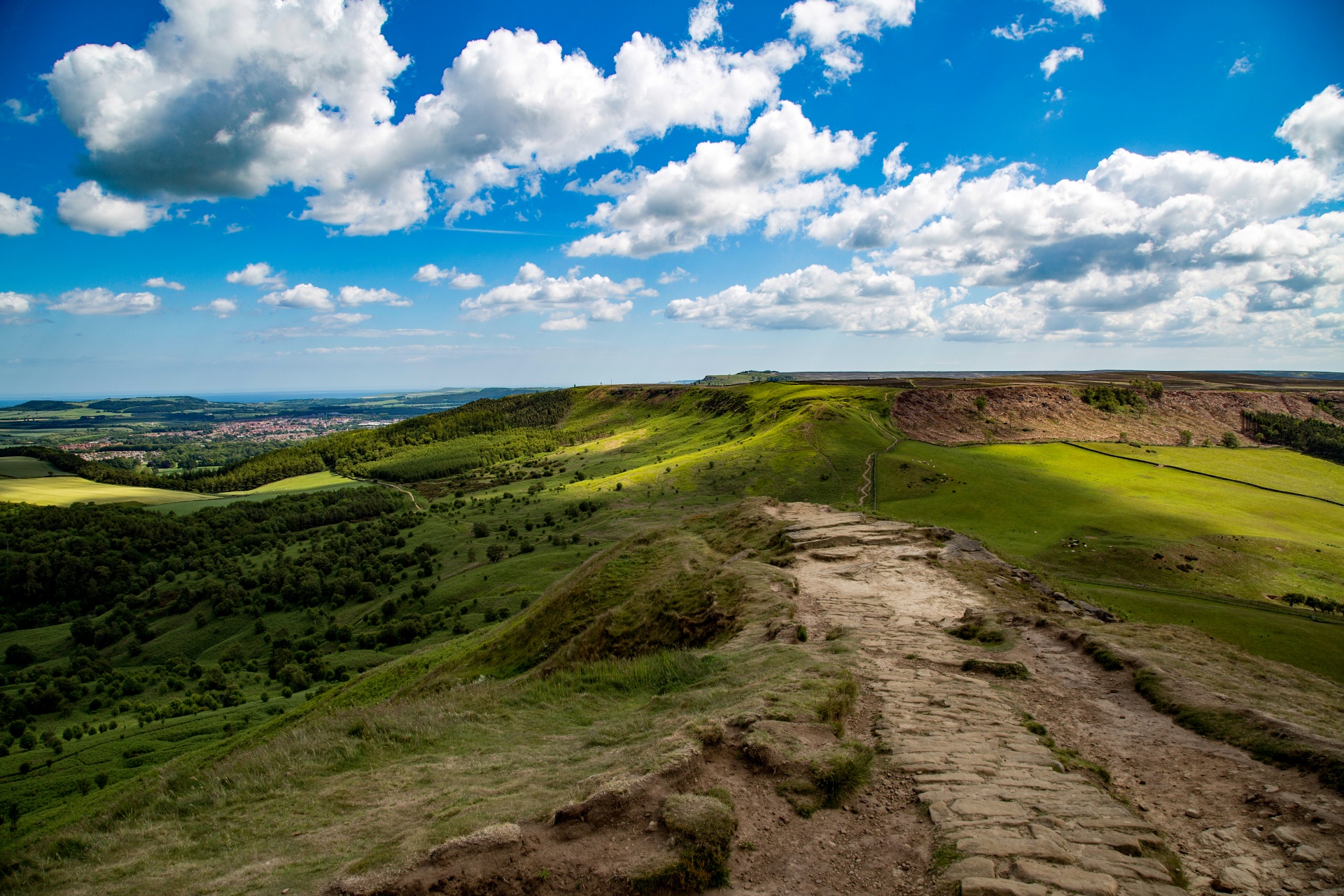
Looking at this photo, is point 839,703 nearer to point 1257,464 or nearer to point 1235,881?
point 1235,881

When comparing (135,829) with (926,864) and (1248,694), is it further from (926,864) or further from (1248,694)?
(1248,694)

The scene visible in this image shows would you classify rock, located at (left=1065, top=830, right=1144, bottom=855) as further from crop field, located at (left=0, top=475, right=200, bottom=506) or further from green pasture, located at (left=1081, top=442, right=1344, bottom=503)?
crop field, located at (left=0, top=475, right=200, bottom=506)

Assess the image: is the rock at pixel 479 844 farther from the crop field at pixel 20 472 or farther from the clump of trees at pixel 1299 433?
the crop field at pixel 20 472

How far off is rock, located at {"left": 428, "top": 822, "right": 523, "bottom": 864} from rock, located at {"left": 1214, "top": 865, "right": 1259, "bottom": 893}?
33.2ft

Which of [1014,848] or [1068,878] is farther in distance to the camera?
[1014,848]

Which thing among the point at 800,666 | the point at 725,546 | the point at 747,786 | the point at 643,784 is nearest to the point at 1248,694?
the point at 800,666

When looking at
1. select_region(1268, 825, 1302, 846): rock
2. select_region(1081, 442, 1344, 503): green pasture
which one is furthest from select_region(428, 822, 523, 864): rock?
select_region(1081, 442, 1344, 503): green pasture

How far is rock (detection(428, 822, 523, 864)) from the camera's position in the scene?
336 inches

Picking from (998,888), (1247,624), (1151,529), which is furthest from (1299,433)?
(998,888)

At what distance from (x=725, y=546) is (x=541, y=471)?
12247 centimetres

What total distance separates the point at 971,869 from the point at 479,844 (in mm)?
7174

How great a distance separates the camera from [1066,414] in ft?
326

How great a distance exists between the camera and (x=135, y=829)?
41.1 feet

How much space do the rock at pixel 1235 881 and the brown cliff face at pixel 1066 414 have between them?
8828 cm
